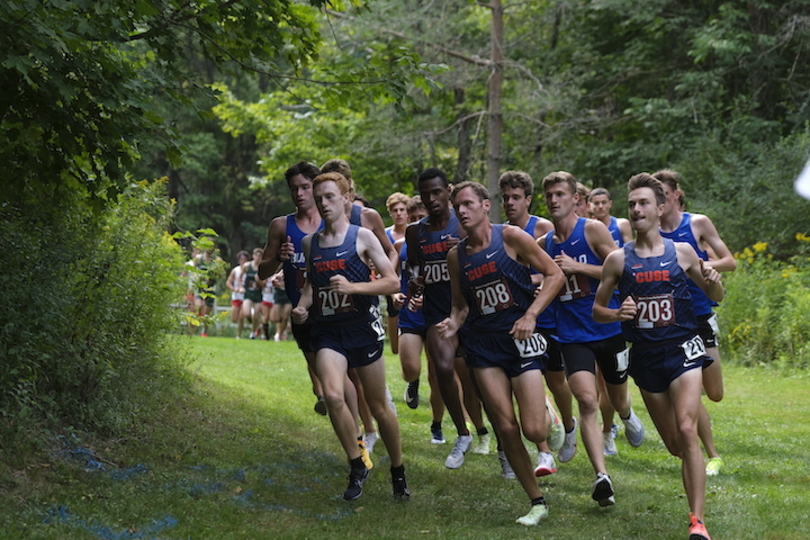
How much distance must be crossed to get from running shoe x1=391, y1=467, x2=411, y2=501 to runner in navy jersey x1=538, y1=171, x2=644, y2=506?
1420 mm

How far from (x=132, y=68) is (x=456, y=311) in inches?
115

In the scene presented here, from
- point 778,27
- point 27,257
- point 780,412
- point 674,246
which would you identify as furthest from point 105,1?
point 778,27

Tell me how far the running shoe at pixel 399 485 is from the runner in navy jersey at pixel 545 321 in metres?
1.06

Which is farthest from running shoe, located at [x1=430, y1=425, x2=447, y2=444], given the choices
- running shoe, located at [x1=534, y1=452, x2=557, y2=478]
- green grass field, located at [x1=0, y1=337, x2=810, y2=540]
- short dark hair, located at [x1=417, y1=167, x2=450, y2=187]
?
short dark hair, located at [x1=417, y1=167, x2=450, y2=187]

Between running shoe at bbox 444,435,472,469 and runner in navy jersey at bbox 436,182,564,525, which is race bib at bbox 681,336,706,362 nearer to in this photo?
runner in navy jersey at bbox 436,182,564,525

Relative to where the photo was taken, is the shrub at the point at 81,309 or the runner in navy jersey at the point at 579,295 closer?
the shrub at the point at 81,309

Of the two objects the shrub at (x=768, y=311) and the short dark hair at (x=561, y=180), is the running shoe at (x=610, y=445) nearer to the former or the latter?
the short dark hair at (x=561, y=180)

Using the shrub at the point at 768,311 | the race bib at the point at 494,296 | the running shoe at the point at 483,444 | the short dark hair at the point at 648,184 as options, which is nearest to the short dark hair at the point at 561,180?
the short dark hair at the point at 648,184

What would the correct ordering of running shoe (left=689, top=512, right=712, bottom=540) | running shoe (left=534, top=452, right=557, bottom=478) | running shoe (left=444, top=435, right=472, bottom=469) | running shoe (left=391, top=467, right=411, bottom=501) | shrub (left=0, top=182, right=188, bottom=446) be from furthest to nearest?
running shoe (left=444, top=435, right=472, bottom=469) < running shoe (left=534, top=452, right=557, bottom=478) < running shoe (left=391, top=467, right=411, bottom=501) < shrub (left=0, top=182, right=188, bottom=446) < running shoe (left=689, top=512, right=712, bottom=540)

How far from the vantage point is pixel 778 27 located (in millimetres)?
23078

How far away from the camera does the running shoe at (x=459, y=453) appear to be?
8.73 meters

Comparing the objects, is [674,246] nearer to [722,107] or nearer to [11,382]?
[11,382]

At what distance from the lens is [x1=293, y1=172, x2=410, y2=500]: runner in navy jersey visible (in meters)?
7.27

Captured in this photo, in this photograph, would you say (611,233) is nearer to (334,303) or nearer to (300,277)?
(300,277)
